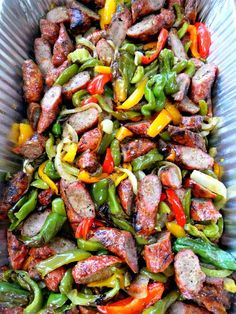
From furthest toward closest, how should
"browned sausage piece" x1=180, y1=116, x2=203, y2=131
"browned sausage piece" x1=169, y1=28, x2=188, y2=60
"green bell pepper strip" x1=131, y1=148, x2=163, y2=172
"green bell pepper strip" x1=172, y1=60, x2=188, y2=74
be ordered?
"browned sausage piece" x1=169, y1=28, x2=188, y2=60
"green bell pepper strip" x1=172, y1=60, x2=188, y2=74
"browned sausage piece" x1=180, y1=116, x2=203, y2=131
"green bell pepper strip" x1=131, y1=148, x2=163, y2=172

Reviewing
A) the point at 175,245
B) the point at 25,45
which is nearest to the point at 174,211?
the point at 175,245

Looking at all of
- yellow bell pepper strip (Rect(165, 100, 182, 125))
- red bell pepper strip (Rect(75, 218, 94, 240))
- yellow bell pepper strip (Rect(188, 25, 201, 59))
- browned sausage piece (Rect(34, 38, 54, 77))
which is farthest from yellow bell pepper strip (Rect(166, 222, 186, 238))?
browned sausage piece (Rect(34, 38, 54, 77))

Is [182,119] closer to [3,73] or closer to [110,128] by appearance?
[110,128]

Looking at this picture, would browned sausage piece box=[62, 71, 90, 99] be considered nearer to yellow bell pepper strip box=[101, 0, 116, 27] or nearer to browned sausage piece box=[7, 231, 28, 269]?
yellow bell pepper strip box=[101, 0, 116, 27]

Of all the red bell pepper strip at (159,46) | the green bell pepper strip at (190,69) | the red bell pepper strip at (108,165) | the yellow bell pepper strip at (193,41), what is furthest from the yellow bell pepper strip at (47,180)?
the yellow bell pepper strip at (193,41)

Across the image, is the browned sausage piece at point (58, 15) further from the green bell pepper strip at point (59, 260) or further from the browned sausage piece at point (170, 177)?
the green bell pepper strip at point (59, 260)

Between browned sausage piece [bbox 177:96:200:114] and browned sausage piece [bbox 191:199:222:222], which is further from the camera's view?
browned sausage piece [bbox 177:96:200:114]

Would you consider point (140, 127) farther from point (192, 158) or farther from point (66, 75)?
point (66, 75)
